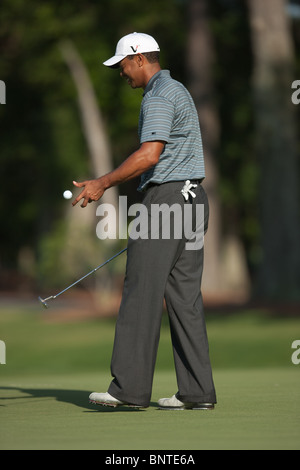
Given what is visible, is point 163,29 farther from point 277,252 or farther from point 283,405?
point 283,405

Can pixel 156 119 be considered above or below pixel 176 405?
above

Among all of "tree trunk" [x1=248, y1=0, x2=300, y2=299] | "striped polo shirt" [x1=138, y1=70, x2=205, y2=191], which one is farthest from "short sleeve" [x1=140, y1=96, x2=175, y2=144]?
"tree trunk" [x1=248, y1=0, x2=300, y2=299]

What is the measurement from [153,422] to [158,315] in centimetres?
89

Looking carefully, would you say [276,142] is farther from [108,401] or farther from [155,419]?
[155,419]

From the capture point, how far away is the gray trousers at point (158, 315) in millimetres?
6480

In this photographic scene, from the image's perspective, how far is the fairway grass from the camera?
4.98 metres

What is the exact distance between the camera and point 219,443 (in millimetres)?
4965

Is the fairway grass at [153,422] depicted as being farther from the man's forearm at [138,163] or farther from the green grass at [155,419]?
the man's forearm at [138,163]

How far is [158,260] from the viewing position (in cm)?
653

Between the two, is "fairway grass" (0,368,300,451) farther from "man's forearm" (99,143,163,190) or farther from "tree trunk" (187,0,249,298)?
"tree trunk" (187,0,249,298)

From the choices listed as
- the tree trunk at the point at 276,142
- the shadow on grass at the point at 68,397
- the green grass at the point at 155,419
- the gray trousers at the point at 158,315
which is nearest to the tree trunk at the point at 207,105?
the tree trunk at the point at 276,142

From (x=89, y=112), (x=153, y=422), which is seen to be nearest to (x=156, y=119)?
(x=153, y=422)

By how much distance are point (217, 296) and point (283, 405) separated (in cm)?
2088
